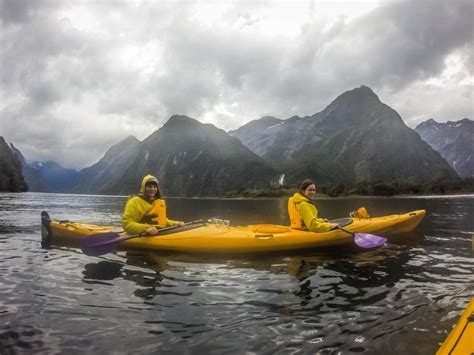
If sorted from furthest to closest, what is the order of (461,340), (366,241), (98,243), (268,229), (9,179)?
(9,179) → (268,229) → (366,241) → (98,243) → (461,340)

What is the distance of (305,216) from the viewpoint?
12328mm

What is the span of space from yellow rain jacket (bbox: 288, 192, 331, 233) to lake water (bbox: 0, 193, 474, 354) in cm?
95

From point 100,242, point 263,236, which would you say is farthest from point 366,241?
point 100,242

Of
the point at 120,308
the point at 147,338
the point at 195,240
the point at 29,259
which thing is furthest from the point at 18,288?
the point at 195,240

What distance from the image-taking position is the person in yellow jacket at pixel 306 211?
12.0 metres

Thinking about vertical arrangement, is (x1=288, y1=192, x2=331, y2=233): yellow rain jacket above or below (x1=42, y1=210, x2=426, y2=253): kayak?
above

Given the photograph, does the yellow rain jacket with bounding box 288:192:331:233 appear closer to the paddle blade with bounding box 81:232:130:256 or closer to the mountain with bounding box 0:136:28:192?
the paddle blade with bounding box 81:232:130:256

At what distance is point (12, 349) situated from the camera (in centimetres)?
522

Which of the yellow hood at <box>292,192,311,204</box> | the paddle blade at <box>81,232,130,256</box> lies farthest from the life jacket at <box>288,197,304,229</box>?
the paddle blade at <box>81,232,130,256</box>

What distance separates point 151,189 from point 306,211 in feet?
17.1

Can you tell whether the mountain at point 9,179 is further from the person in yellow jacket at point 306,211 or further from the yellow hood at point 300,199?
the yellow hood at point 300,199

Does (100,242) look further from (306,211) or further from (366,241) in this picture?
(366,241)

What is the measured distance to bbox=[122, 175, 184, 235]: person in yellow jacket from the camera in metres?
11.7

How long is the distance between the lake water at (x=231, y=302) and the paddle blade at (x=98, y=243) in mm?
374
